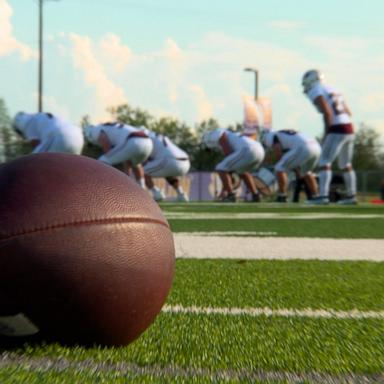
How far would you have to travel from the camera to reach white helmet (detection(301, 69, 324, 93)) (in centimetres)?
1725

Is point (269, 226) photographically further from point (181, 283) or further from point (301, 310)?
point (301, 310)

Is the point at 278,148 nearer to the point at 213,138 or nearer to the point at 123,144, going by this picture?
the point at 213,138

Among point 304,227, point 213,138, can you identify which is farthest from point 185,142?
point 304,227

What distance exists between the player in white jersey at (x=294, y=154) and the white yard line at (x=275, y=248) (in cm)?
1339

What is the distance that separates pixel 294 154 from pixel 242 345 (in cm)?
1867

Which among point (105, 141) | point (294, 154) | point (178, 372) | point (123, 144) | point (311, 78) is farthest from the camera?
point (294, 154)

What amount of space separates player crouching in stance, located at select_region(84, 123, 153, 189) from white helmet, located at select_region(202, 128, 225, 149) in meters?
3.15

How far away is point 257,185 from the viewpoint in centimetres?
2698

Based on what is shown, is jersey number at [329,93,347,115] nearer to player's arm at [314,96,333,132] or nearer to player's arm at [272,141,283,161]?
player's arm at [314,96,333,132]

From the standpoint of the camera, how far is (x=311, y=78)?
17328 millimetres

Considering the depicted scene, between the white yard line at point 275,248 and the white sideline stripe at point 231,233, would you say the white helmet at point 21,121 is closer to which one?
the white sideline stripe at point 231,233

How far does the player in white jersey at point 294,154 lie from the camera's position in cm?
2092

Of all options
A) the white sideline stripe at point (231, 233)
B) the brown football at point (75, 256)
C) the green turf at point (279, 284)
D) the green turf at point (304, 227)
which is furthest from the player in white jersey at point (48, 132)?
the brown football at point (75, 256)

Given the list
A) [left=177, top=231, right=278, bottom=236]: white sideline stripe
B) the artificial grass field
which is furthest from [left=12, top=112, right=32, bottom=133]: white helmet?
the artificial grass field
